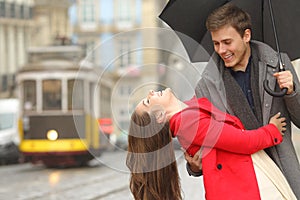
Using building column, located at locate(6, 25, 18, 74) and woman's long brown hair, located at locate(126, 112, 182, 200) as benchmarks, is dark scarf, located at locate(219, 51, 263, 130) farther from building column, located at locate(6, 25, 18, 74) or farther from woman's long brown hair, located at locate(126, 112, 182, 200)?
building column, located at locate(6, 25, 18, 74)

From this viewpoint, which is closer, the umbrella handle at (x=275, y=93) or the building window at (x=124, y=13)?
the umbrella handle at (x=275, y=93)

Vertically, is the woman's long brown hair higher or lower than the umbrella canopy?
lower

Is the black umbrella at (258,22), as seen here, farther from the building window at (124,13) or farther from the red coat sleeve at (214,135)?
the building window at (124,13)

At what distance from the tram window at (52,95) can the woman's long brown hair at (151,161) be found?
13.0 metres

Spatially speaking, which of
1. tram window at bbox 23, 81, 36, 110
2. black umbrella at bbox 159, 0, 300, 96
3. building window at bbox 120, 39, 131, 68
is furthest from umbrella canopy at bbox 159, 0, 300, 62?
tram window at bbox 23, 81, 36, 110

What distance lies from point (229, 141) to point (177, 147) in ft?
0.72

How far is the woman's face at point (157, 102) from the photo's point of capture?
233cm

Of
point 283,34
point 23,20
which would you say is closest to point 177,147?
point 283,34

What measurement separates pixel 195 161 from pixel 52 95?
13144 millimetres

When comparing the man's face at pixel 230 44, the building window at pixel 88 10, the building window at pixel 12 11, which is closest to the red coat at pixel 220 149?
the man's face at pixel 230 44

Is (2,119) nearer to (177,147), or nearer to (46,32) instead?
(177,147)

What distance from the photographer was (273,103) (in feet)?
8.11

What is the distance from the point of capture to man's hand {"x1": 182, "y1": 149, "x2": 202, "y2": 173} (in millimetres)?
2357

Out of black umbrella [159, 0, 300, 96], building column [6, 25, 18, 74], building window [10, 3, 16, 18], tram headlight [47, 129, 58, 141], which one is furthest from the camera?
building column [6, 25, 18, 74]
